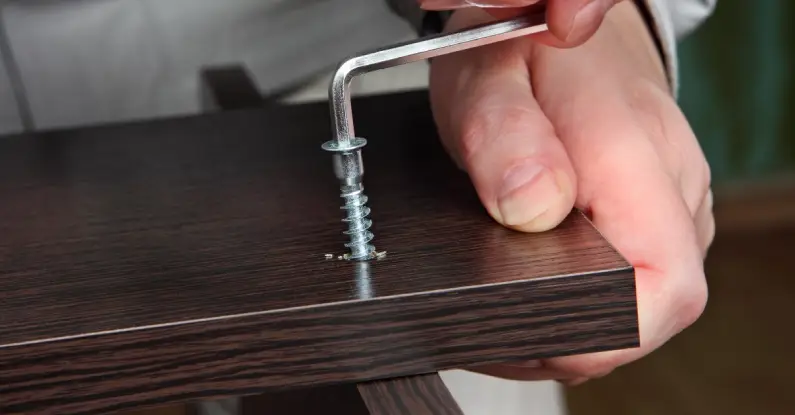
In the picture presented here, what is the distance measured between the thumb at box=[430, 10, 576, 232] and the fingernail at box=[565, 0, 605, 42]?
38mm

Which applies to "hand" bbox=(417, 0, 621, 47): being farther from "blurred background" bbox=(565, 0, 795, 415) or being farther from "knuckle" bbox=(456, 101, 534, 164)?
"blurred background" bbox=(565, 0, 795, 415)

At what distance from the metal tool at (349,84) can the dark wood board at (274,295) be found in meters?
0.01

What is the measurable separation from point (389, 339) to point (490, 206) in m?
0.07

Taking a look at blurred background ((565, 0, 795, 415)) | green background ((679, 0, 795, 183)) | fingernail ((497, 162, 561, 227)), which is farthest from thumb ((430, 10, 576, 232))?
green background ((679, 0, 795, 183))

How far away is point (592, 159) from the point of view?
323 millimetres

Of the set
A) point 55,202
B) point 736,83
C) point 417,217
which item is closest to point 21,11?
point 55,202

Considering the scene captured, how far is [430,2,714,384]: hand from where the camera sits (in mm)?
307

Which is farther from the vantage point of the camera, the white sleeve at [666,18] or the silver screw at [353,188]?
the white sleeve at [666,18]

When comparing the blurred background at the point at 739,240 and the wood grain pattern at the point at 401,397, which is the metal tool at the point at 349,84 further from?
the blurred background at the point at 739,240

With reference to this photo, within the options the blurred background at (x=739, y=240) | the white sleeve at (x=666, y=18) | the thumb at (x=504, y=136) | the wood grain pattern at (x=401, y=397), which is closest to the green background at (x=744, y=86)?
the blurred background at (x=739, y=240)

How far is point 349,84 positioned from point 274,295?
7 centimetres

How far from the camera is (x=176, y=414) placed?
0.47 m

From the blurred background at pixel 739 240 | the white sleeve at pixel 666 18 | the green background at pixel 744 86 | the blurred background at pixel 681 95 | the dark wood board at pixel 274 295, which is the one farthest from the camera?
the green background at pixel 744 86

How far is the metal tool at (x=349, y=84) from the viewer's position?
0.94ft
